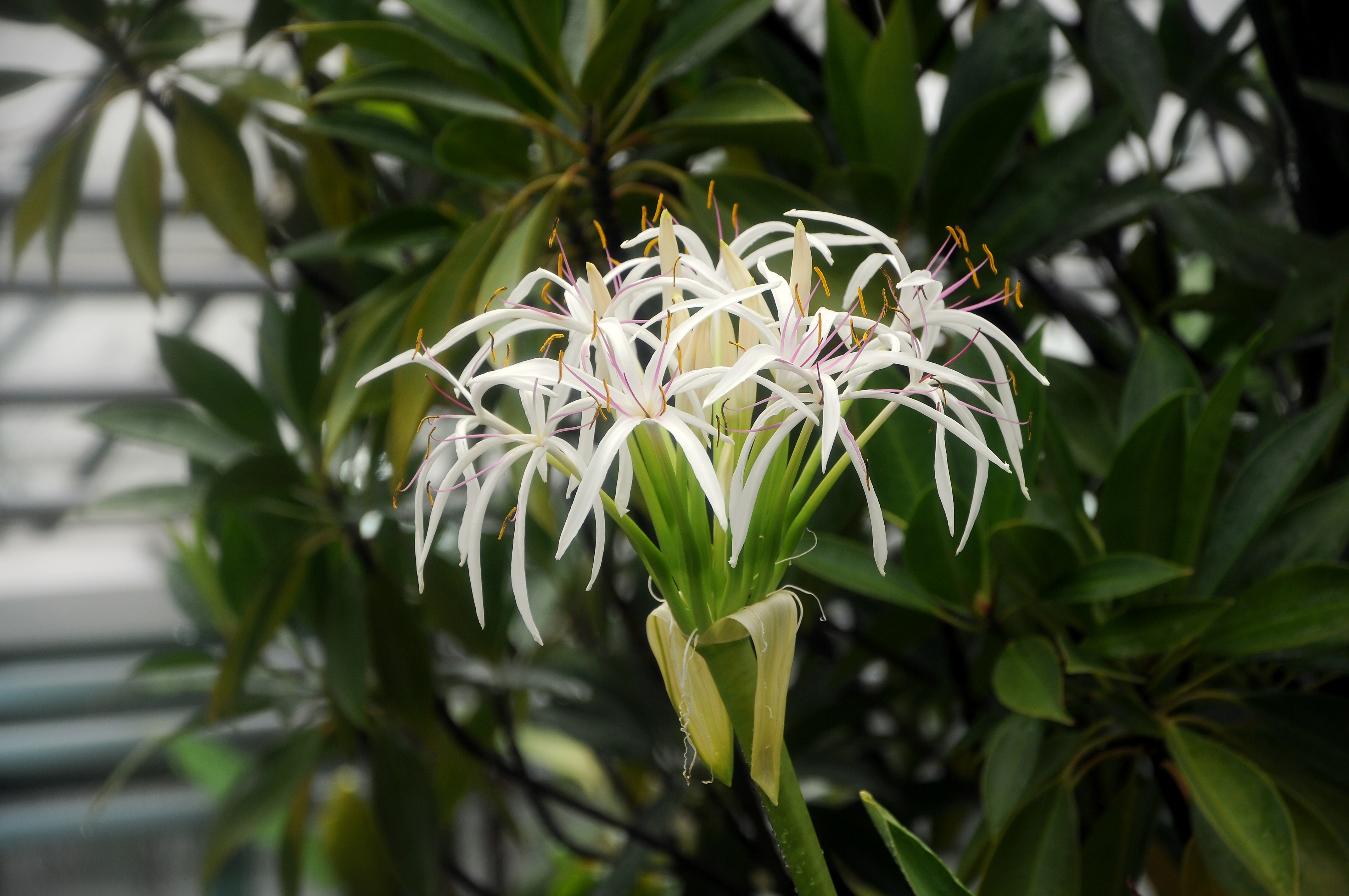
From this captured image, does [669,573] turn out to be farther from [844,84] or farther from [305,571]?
[305,571]

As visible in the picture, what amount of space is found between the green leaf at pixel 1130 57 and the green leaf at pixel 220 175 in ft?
2.40

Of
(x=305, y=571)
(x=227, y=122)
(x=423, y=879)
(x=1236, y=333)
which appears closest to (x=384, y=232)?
(x=227, y=122)

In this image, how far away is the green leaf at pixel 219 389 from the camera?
3.14 feet

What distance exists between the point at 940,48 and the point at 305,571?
0.80m

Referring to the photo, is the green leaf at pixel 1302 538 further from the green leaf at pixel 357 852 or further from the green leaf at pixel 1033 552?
the green leaf at pixel 357 852

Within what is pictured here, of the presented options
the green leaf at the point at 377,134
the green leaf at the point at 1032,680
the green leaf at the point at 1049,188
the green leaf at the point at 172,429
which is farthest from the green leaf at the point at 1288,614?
the green leaf at the point at 172,429

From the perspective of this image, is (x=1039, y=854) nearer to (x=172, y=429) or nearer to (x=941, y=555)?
(x=941, y=555)

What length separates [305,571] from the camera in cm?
97

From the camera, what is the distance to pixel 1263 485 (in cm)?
61

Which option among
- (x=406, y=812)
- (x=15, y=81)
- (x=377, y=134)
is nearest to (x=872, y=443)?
(x=377, y=134)

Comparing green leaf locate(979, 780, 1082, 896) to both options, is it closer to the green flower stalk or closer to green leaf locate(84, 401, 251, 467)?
the green flower stalk

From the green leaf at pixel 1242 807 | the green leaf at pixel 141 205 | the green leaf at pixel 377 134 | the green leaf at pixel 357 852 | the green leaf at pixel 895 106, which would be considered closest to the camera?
the green leaf at pixel 1242 807

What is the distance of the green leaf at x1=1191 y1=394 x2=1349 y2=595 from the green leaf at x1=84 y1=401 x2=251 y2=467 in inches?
35.7

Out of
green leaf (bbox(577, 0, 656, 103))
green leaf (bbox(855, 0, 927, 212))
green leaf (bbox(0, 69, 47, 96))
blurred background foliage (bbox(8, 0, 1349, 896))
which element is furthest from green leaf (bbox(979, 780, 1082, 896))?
green leaf (bbox(0, 69, 47, 96))
